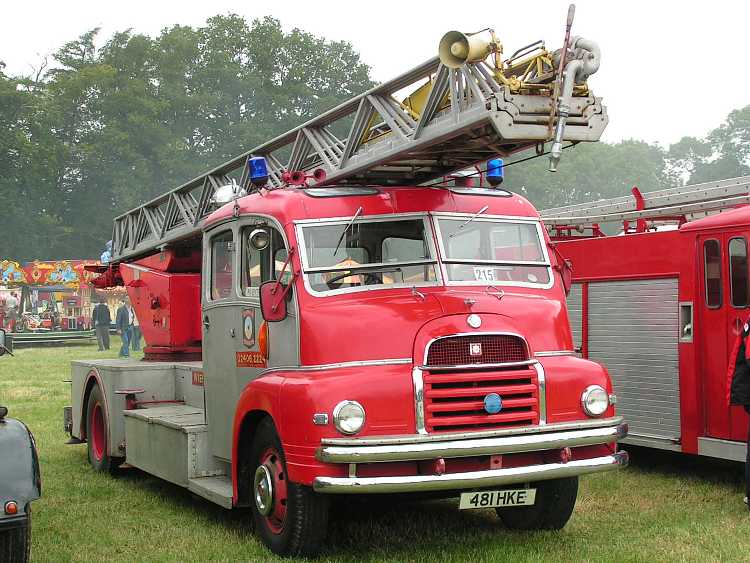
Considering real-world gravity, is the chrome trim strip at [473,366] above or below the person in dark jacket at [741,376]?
above

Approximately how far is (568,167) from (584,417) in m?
96.8

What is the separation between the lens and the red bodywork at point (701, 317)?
9.15 metres

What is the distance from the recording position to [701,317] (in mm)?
9492

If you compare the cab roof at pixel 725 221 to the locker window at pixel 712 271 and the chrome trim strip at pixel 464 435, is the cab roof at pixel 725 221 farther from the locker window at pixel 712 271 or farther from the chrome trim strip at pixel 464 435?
the chrome trim strip at pixel 464 435

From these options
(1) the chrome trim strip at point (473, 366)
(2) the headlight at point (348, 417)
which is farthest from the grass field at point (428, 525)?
(1) the chrome trim strip at point (473, 366)

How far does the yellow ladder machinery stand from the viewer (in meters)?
6.44

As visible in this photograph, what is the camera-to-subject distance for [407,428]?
632 centimetres

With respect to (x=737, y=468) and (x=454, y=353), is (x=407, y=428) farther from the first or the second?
(x=737, y=468)

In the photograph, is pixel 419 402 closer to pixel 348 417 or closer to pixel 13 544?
pixel 348 417

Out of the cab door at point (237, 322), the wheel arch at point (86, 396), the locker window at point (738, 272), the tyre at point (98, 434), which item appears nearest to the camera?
the cab door at point (237, 322)

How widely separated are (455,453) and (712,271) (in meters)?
4.20

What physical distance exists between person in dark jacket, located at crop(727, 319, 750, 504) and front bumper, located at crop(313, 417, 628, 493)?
1.93m

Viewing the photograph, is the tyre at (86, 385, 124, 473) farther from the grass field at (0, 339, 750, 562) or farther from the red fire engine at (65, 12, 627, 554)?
the red fire engine at (65, 12, 627, 554)

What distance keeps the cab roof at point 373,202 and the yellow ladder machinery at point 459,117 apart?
0.89ft
